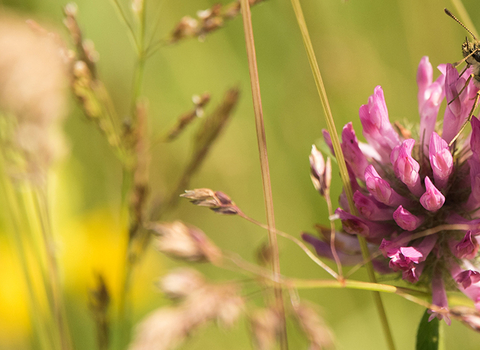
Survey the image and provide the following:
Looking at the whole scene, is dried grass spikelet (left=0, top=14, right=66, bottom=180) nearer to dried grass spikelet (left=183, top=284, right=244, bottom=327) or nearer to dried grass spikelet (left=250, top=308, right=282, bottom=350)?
dried grass spikelet (left=183, top=284, right=244, bottom=327)

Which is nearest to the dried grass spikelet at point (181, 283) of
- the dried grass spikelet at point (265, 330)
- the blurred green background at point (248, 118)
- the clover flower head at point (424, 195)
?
the dried grass spikelet at point (265, 330)

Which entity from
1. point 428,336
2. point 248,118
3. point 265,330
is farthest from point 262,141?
point 248,118

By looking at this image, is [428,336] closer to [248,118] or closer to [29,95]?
[29,95]

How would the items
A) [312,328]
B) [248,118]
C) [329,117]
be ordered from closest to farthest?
1. [329,117]
2. [312,328]
3. [248,118]

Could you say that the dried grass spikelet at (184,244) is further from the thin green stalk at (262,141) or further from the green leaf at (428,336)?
the green leaf at (428,336)

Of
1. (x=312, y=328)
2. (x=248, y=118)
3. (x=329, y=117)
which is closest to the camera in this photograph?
(x=329, y=117)

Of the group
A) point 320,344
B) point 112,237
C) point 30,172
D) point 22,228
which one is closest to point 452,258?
point 320,344

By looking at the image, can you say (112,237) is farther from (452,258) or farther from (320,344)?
(452,258)

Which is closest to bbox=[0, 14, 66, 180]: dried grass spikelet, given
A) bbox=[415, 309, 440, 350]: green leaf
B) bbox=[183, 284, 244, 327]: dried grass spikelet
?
bbox=[183, 284, 244, 327]: dried grass spikelet
